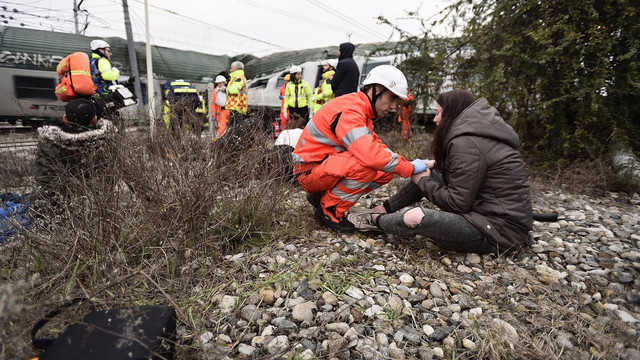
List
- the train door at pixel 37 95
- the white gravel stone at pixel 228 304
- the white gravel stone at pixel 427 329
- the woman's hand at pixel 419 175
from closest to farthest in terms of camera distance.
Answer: the white gravel stone at pixel 427 329 < the white gravel stone at pixel 228 304 < the woman's hand at pixel 419 175 < the train door at pixel 37 95

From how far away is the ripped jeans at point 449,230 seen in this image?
2162 mm

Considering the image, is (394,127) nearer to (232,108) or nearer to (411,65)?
(411,65)

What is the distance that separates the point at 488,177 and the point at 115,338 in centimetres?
207

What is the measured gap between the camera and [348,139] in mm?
2408

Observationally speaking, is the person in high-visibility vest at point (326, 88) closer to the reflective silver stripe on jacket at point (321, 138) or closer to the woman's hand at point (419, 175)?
the reflective silver stripe on jacket at point (321, 138)

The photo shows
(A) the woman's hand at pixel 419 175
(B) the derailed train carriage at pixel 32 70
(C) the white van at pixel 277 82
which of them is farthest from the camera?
(B) the derailed train carriage at pixel 32 70

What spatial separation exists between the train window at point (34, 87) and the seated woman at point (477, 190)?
12.4 m

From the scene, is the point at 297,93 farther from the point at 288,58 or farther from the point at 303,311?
the point at 288,58

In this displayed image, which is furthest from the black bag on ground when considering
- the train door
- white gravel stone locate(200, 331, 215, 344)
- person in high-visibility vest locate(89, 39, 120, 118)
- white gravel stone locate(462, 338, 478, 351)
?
the train door

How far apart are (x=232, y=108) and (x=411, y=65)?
3.45 metres

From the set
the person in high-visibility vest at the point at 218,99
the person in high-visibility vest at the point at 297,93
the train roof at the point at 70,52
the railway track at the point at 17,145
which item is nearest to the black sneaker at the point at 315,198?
the railway track at the point at 17,145

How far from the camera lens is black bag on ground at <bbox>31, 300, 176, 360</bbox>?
3.50ft

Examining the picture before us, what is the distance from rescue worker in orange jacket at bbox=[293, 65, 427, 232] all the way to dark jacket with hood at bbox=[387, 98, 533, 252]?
0.43m

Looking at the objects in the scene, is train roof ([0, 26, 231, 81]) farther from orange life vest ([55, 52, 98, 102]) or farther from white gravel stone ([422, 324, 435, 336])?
white gravel stone ([422, 324, 435, 336])
